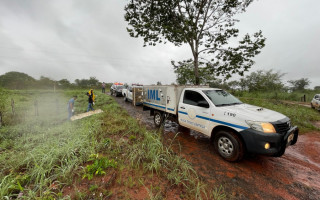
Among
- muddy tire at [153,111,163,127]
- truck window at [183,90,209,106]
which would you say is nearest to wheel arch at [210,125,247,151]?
truck window at [183,90,209,106]

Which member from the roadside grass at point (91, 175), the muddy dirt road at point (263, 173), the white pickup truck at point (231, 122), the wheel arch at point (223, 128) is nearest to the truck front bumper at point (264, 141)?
the white pickup truck at point (231, 122)

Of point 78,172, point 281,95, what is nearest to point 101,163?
point 78,172

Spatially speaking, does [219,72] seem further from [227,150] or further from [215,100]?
[227,150]

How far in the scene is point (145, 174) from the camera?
7.90 ft

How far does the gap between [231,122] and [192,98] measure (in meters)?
1.51

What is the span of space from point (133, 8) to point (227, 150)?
31.5ft

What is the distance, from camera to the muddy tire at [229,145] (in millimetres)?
2830

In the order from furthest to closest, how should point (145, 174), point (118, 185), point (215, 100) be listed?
1. point (215, 100)
2. point (145, 174)
3. point (118, 185)

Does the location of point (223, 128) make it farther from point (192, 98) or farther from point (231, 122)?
point (192, 98)

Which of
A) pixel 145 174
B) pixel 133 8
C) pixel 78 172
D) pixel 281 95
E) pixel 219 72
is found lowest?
pixel 145 174

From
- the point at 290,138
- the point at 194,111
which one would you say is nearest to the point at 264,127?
the point at 290,138

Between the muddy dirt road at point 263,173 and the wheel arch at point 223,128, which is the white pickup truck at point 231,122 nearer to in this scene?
the wheel arch at point 223,128

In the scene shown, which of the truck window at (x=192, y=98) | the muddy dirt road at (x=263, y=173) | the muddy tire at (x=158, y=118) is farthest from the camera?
the muddy tire at (x=158, y=118)

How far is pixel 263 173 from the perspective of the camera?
2713mm
